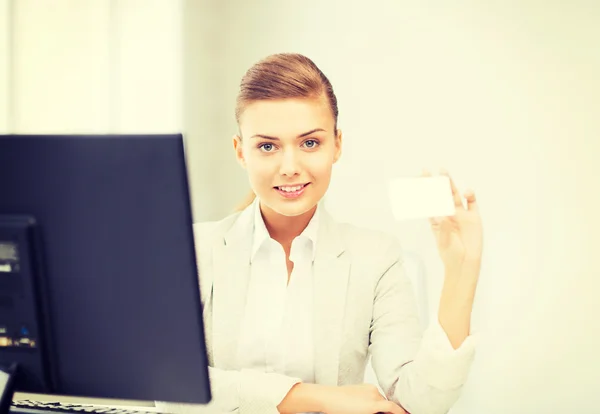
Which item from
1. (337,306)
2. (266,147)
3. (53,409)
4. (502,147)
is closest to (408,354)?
(337,306)

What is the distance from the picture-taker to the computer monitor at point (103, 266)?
0.59m

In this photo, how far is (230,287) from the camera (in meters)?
1.26

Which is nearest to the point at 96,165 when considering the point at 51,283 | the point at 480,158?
the point at 51,283

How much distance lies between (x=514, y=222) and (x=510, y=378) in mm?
494

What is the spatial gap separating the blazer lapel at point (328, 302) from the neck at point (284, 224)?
0.05 meters

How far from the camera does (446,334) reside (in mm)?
954

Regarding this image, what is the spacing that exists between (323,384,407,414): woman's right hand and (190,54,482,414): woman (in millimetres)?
82

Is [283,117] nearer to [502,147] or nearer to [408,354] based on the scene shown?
[408,354]

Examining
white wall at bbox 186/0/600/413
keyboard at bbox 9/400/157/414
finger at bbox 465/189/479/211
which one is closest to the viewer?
keyboard at bbox 9/400/157/414

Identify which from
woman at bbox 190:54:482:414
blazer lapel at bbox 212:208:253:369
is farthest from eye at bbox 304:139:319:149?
blazer lapel at bbox 212:208:253:369

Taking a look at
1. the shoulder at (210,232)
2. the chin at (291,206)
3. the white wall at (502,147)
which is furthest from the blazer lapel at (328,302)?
the white wall at (502,147)

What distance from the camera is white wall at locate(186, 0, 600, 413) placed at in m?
1.78

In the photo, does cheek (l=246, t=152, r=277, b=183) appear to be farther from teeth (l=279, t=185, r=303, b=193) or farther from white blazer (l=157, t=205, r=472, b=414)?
white blazer (l=157, t=205, r=472, b=414)

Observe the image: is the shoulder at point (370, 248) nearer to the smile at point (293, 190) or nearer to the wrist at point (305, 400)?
the smile at point (293, 190)
